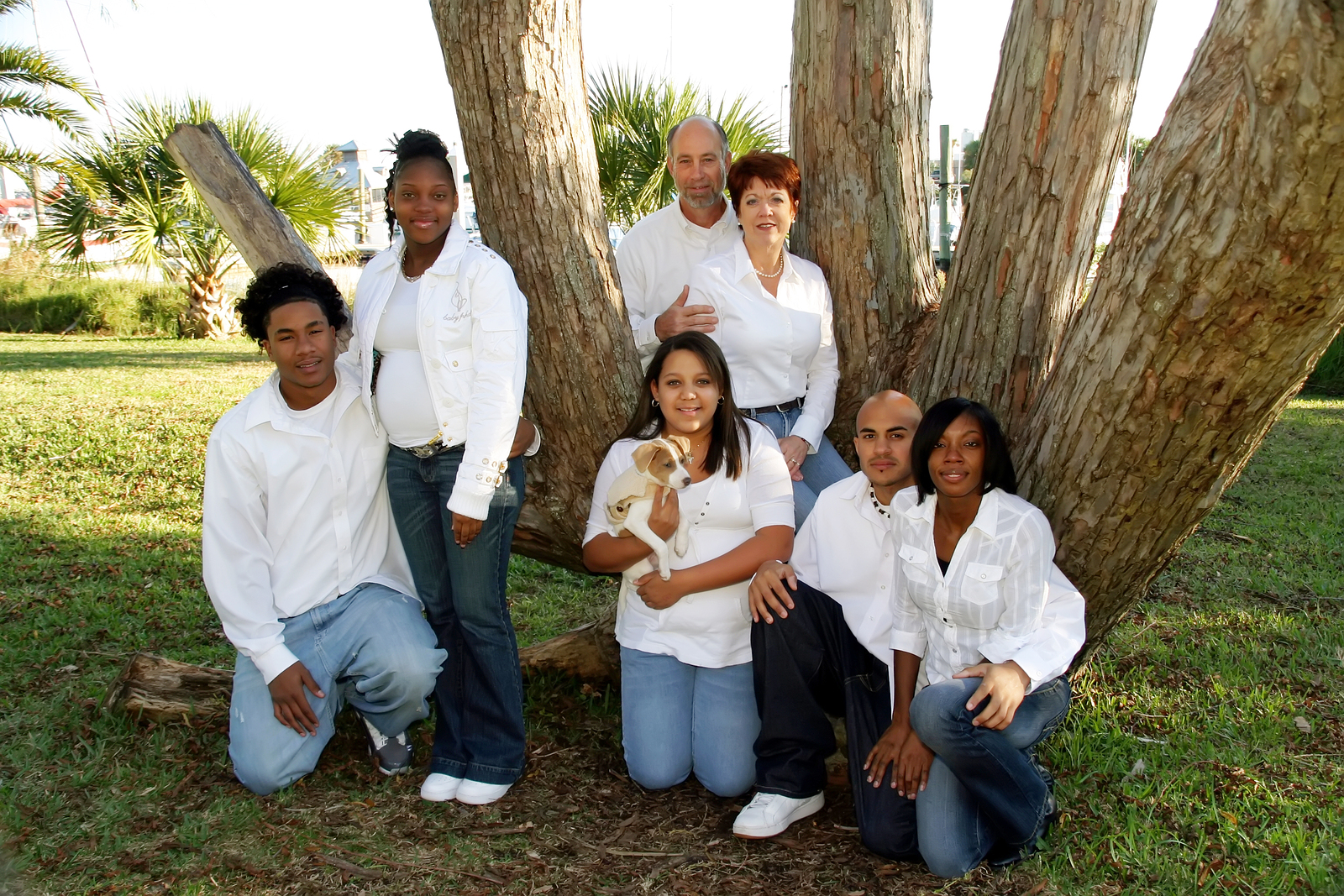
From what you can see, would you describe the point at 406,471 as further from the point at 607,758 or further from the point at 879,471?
the point at 879,471

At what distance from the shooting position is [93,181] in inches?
574

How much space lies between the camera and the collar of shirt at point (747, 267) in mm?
3866

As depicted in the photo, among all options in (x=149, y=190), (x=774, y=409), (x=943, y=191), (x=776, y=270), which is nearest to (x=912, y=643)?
(x=774, y=409)

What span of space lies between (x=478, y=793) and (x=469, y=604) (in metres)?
0.63

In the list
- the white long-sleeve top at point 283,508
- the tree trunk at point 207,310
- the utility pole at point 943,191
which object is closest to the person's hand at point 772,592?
the white long-sleeve top at point 283,508

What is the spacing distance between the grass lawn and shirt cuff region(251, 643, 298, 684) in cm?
42

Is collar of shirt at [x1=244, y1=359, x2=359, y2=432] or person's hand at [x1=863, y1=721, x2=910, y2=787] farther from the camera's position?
collar of shirt at [x1=244, y1=359, x2=359, y2=432]

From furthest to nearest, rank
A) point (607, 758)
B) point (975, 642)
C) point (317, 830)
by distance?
point (607, 758) < point (317, 830) < point (975, 642)

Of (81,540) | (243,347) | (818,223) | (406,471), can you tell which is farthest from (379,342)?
(243,347)

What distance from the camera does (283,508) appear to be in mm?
3592

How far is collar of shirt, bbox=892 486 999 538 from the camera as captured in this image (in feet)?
10.1

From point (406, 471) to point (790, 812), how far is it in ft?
5.43

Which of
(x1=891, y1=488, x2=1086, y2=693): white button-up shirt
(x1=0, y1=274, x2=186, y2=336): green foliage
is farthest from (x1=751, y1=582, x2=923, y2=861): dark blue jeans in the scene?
(x1=0, y1=274, x2=186, y2=336): green foliage

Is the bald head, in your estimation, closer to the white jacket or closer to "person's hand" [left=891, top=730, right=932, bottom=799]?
"person's hand" [left=891, top=730, right=932, bottom=799]
